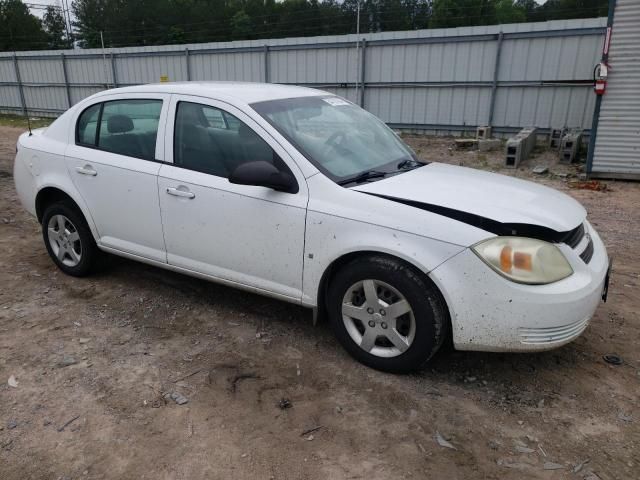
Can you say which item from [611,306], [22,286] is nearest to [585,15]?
[611,306]

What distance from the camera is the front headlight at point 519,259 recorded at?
282cm

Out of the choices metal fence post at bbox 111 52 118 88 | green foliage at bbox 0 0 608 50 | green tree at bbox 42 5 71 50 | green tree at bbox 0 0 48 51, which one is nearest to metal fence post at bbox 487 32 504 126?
metal fence post at bbox 111 52 118 88

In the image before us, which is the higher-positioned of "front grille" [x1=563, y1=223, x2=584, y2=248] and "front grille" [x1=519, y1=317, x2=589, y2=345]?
"front grille" [x1=563, y1=223, x2=584, y2=248]

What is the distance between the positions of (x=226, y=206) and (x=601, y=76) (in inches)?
296

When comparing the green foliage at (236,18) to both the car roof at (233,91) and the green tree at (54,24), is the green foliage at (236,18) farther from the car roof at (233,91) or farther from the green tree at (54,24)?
the car roof at (233,91)

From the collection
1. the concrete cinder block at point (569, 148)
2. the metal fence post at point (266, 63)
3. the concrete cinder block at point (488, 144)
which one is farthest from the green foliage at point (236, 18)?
the concrete cinder block at point (569, 148)

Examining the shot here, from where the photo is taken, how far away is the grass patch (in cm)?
1966

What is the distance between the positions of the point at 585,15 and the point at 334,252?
33647mm

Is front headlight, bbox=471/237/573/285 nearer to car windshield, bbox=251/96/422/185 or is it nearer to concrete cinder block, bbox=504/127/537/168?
car windshield, bbox=251/96/422/185

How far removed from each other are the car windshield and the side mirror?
22cm

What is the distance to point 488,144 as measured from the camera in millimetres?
11875

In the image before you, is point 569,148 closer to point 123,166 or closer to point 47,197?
point 123,166

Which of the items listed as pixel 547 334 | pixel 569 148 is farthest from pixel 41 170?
pixel 569 148

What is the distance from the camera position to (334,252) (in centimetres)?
320
